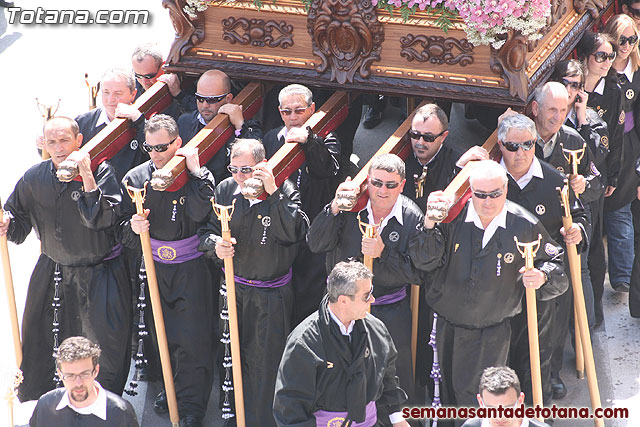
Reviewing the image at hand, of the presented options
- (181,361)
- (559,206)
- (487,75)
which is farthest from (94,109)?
(559,206)

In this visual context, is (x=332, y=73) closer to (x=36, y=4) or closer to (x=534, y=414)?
(x=534, y=414)

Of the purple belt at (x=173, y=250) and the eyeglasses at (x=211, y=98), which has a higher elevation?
the eyeglasses at (x=211, y=98)

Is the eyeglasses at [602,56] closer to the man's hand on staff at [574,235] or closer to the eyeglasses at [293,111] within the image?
the man's hand on staff at [574,235]

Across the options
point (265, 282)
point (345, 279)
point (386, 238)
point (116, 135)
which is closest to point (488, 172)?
point (386, 238)

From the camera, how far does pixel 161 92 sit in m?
10.5

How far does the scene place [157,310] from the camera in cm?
914

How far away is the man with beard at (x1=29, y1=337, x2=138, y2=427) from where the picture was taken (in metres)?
7.34

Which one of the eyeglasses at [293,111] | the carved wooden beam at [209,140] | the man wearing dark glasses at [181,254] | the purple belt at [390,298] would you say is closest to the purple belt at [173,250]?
the man wearing dark glasses at [181,254]

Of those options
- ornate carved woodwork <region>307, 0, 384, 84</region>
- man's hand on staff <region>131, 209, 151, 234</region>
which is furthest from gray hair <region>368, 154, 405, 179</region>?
man's hand on staff <region>131, 209, 151, 234</region>

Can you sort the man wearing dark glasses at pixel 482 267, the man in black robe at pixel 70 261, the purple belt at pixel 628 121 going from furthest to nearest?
the purple belt at pixel 628 121
the man in black robe at pixel 70 261
the man wearing dark glasses at pixel 482 267

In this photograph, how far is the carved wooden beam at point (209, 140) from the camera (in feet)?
29.1

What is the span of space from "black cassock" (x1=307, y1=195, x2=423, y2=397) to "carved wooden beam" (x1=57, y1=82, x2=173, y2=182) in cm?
186

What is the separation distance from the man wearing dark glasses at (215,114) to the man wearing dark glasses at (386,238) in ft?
4.75

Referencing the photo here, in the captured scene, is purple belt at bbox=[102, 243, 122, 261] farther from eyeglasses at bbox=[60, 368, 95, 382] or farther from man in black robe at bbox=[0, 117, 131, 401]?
eyeglasses at bbox=[60, 368, 95, 382]
